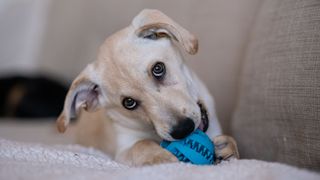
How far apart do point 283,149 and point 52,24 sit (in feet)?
6.72

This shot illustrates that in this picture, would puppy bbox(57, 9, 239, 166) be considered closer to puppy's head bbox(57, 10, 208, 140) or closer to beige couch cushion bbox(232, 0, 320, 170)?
puppy's head bbox(57, 10, 208, 140)

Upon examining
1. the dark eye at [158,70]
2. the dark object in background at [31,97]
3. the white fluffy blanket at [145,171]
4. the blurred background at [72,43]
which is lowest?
the dark object in background at [31,97]

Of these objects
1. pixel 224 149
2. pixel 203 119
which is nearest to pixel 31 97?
pixel 203 119

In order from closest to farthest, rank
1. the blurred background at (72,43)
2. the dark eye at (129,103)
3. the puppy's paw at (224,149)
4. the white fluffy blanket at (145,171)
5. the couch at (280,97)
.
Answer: the white fluffy blanket at (145,171)
the couch at (280,97)
the puppy's paw at (224,149)
the dark eye at (129,103)
the blurred background at (72,43)

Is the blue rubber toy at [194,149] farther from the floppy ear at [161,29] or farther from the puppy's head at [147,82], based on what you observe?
the floppy ear at [161,29]

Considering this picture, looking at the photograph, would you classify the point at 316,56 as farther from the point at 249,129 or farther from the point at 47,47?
the point at 47,47

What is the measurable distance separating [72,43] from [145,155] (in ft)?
5.30

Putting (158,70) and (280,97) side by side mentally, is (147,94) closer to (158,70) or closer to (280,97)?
(158,70)

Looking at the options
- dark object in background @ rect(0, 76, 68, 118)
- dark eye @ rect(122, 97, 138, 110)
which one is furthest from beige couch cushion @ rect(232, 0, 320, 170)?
dark object in background @ rect(0, 76, 68, 118)

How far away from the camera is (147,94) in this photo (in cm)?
129

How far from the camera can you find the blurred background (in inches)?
70.1

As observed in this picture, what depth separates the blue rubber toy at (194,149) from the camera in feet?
3.79

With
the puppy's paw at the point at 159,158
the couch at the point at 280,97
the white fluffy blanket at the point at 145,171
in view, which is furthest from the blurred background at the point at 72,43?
the white fluffy blanket at the point at 145,171

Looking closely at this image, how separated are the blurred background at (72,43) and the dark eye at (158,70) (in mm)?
507
